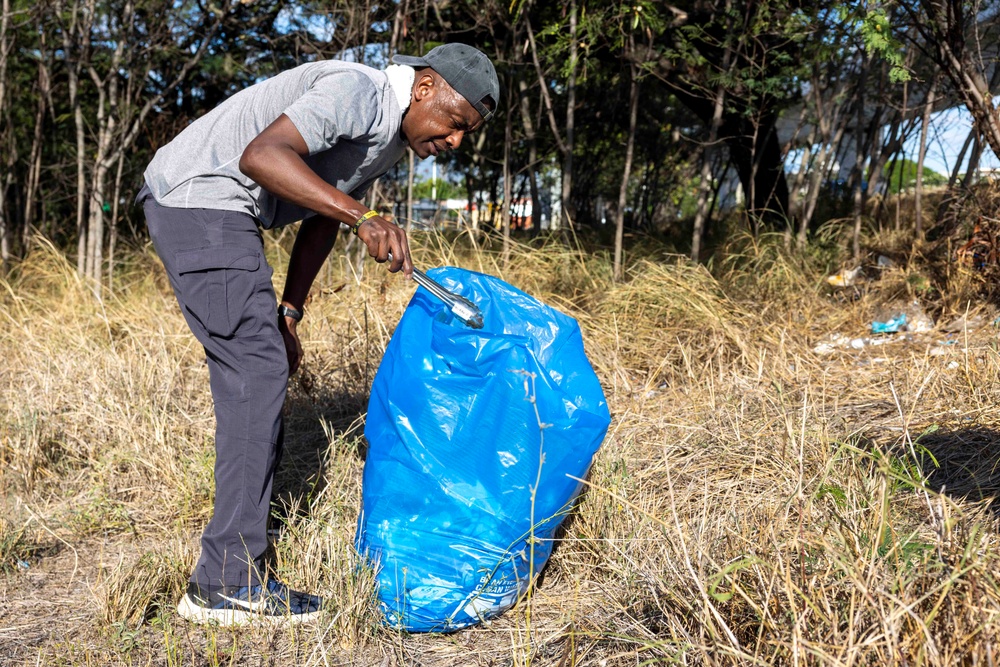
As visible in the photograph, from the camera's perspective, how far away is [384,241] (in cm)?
185

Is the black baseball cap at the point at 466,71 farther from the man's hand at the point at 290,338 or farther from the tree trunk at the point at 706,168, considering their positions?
the tree trunk at the point at 706,168

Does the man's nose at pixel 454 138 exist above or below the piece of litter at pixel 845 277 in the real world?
above

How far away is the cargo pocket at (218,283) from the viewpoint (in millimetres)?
2016

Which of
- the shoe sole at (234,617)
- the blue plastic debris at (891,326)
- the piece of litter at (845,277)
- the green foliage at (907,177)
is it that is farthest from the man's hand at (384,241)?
the green foliage at (907,177)

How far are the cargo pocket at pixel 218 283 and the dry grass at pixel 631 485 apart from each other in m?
0.65

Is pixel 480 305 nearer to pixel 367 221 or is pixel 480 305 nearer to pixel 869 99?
pixel 367 221

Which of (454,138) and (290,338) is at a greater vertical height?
(454,138)

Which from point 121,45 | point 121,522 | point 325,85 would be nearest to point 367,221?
point 325,85

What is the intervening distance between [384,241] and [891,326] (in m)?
3.36

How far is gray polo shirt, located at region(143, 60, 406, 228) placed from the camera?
78.2 inches

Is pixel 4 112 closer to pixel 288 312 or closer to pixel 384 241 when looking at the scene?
pixel 288 312

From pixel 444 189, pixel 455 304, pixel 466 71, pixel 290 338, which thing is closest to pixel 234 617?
pixel 290 338

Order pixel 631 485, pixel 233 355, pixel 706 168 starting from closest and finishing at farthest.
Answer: pixel 233 355 → pixel 631 485 → pixel 706 168

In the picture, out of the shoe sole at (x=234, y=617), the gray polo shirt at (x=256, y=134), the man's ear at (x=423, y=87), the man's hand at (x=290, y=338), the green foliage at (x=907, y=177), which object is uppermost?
the green foliage at (x=907, y=177)
